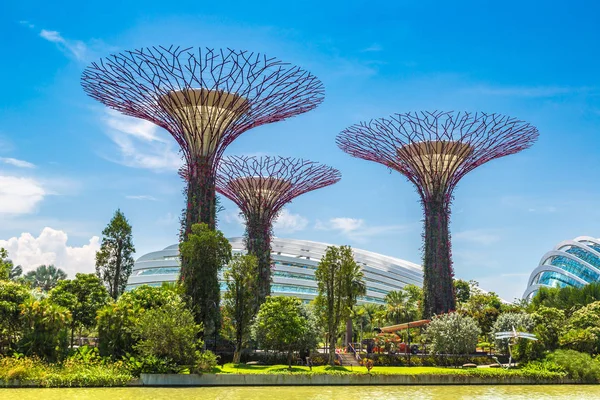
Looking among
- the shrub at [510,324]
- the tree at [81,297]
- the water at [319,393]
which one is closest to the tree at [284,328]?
the water at [319,393]

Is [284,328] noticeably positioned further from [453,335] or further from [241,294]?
[453,335]

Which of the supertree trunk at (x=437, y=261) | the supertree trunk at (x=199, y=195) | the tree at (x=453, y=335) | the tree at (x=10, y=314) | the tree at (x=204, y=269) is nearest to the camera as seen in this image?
the tree at (x=10, y=314)

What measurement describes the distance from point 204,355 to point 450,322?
649 inches

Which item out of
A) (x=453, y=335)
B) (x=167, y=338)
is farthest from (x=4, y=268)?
(x=453, y=335)

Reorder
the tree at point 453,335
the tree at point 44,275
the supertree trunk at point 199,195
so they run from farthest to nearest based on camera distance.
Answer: the tree at point 44,275
the supertree trunk at point 199,195
the tree at point 453,335

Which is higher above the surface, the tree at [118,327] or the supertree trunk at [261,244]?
the supertree trunk at [261,244]

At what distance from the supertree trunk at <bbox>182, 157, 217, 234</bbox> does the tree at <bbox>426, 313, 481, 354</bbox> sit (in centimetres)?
1565

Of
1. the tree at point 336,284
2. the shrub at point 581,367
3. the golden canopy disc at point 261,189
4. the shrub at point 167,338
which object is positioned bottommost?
the shrub at point 581,367

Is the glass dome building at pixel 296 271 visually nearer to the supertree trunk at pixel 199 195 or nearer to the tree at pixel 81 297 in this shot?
the supertree trunk at pixel 199 195

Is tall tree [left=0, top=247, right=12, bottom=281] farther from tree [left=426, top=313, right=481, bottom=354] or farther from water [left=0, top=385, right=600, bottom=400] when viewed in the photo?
tree [left=426, top=313, right=481, bottom=354]

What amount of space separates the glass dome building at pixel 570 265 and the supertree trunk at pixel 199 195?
48.4 metres

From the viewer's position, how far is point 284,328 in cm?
3531

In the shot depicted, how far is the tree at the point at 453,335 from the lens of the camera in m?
38.2

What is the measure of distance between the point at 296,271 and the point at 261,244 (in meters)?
41.1
